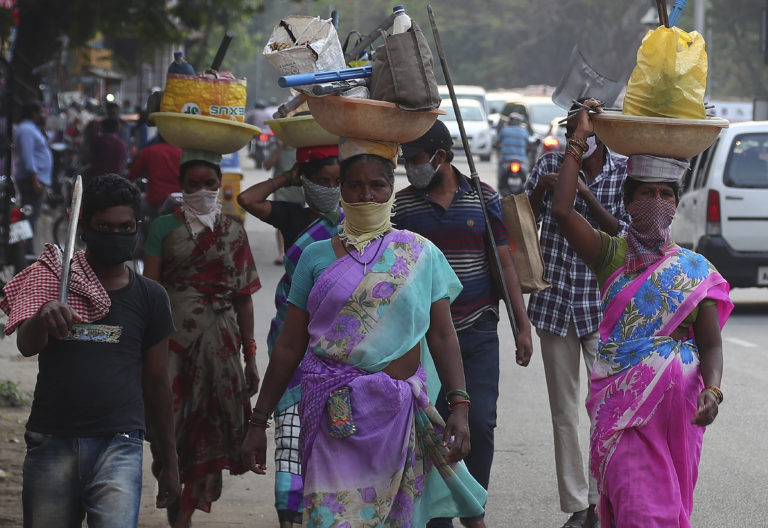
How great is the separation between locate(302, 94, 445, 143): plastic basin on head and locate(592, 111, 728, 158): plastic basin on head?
679 millimetres

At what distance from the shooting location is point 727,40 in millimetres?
54344

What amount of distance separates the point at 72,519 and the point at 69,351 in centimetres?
52

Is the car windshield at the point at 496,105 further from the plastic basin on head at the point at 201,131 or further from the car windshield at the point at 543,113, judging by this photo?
the plastic basin on head at the point at 201,131

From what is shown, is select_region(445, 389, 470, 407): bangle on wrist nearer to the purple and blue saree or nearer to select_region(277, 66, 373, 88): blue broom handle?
the purple and blue saree

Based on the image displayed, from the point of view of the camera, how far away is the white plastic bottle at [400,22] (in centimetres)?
462

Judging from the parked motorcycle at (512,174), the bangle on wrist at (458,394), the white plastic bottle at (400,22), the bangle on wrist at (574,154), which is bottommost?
the parked motorcycle at (512,174)

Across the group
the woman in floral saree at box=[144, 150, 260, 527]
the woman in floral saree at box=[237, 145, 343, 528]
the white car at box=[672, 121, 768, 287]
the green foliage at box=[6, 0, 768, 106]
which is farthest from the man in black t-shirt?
the green foliage at box=[6, 0, 768, 106]

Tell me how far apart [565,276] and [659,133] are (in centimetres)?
189

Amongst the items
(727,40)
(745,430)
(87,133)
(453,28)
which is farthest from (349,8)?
(745,430)

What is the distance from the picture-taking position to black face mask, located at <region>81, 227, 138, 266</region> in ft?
13.8

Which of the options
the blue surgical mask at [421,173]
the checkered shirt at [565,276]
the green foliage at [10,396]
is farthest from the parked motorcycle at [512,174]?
the blue surgical mask at [421,173]

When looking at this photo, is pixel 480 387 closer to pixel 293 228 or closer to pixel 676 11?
pixel 293 228

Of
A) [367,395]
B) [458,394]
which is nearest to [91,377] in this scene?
[367,395]

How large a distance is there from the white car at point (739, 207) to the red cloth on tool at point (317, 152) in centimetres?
784
